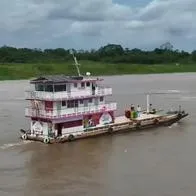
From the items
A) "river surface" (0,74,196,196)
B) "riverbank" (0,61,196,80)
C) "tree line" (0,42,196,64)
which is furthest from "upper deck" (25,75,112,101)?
"tree line" (0,42,196,64)

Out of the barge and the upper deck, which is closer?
the upper deck

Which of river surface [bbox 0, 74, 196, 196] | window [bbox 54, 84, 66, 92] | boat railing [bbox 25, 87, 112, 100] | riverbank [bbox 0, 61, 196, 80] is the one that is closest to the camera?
river surface [bbox 0, 74, 196, 196]

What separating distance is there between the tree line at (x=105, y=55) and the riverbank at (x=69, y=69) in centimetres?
1410

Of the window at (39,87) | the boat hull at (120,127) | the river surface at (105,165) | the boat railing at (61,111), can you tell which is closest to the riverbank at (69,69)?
the boat hull at (120,127)

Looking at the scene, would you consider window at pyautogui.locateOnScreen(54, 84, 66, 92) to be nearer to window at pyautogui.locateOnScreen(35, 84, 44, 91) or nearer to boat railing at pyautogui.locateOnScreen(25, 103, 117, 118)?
window at pyautogui.locateOnScreen(35, 84, 44, 91)

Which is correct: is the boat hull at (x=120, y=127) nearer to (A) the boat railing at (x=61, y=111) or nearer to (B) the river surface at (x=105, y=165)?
(B) the river surface at (x=105, y=165)

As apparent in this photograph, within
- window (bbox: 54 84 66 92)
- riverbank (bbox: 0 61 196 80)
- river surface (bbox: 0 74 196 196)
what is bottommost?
river surface (bbox: 0 74 196 196)

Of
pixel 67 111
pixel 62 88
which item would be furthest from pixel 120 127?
pixel 62 88

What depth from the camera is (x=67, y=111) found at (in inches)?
1374

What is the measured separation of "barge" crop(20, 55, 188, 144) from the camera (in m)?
34.2

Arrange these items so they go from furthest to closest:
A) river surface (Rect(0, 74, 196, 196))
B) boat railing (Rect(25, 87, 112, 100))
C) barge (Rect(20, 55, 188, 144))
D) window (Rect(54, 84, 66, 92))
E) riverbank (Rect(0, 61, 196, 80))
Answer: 1. riverbank (Rect(0, 61, 196, 80))
2. window (Rect(54, 84, 66, 92))
3. barge (Rect(20, 55, 188, 144))
4. boat railing (Rect(25, 87, 112, 100))
5. river surface (Rect(0, 74, 196, 196))

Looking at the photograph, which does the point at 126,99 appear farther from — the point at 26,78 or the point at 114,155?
the point at 26,78

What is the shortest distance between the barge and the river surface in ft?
2.50

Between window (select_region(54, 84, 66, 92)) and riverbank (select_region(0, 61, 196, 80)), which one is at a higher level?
window (select_region(54, 84, 66, 92))
